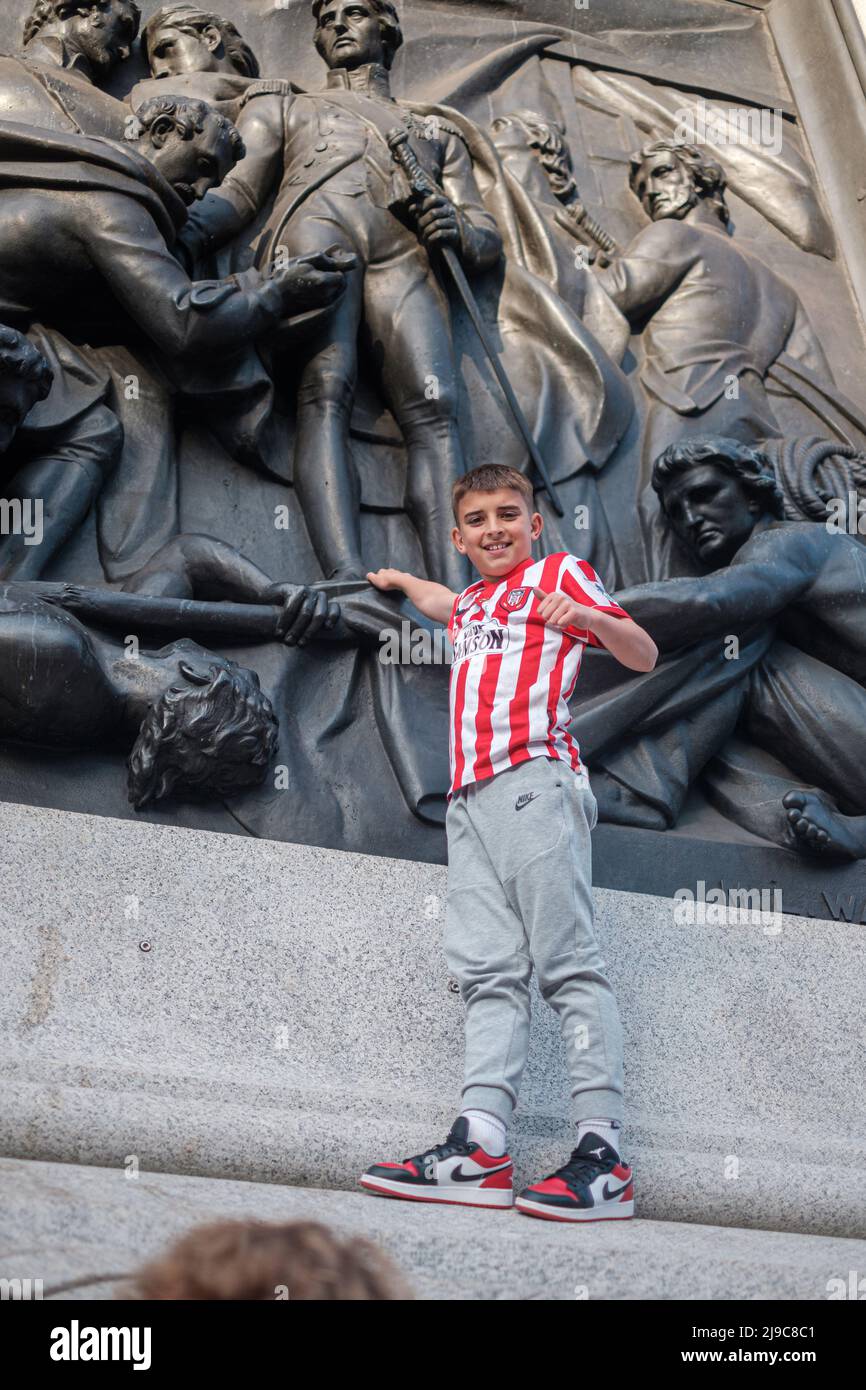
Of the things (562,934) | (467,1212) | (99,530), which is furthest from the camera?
(99,530)

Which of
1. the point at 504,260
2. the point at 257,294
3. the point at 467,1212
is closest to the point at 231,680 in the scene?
the point at 257,294

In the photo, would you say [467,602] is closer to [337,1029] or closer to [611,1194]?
[337,1029]

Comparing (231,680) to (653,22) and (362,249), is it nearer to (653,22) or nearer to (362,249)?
(362,249)

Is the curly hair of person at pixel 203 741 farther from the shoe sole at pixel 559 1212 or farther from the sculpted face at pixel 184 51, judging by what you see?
the sculpted face at pixel 184 51

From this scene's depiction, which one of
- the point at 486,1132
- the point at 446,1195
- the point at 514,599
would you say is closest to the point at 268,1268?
the point at 446,1195

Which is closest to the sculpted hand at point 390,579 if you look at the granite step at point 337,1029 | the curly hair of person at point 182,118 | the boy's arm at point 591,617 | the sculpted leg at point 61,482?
the boy's arm at point 591,617

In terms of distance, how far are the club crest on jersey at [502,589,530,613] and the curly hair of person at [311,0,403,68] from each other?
12.8ft

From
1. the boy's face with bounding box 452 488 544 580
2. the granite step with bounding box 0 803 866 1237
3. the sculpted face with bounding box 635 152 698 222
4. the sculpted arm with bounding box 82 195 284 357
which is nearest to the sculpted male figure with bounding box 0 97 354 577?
the sculpted arm with bounding box 82 195 284 357

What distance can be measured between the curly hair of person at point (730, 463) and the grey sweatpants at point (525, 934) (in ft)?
7.55

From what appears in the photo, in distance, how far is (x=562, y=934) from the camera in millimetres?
2611

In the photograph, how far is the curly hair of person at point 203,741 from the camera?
3742 millimetres

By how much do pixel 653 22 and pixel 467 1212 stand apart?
672 centimetres

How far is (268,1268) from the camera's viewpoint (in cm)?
190

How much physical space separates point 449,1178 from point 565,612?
1.08 meters
